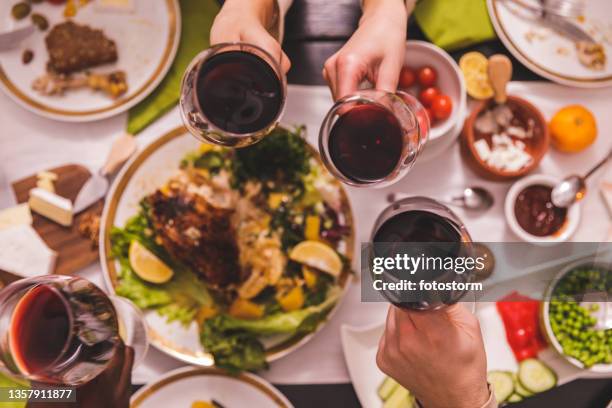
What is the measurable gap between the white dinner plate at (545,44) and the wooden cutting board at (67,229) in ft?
4.45

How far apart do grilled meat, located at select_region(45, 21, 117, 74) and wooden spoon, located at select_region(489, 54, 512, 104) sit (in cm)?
115

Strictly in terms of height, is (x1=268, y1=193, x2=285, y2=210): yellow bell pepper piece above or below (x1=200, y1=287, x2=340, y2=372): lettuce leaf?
above

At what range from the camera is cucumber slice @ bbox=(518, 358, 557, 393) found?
5.09ft

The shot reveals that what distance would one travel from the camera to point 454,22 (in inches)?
65.6

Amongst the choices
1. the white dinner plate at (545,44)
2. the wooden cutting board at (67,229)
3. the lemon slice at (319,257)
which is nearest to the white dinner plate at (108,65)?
the wooden cutting board at (67,229)

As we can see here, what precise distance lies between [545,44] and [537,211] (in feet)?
1.74

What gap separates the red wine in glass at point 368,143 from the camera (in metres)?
1.22

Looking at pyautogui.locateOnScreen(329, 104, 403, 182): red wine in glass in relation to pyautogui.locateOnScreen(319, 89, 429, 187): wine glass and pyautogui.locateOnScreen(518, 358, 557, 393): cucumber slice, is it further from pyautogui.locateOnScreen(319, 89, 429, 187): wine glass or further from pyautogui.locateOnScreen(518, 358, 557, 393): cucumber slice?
pyautogui.locateOnScreen(518, 358, 557, 393): cucumber slice

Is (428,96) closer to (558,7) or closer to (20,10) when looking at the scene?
(558,7)

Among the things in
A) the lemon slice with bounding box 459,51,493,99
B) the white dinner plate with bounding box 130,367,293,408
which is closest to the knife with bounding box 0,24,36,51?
the white dinner plate with bounding box 130,367,293,408

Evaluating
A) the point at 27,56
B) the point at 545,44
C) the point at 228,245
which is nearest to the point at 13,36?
the point at 27,56

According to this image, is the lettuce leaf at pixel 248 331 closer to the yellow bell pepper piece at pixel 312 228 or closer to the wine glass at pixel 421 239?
the yellow bell pepper piece at pixel 312 228

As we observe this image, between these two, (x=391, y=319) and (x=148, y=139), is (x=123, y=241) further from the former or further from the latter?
(x=391, y=319)

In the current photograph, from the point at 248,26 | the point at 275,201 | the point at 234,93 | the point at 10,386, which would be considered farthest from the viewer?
the point at 275,201
